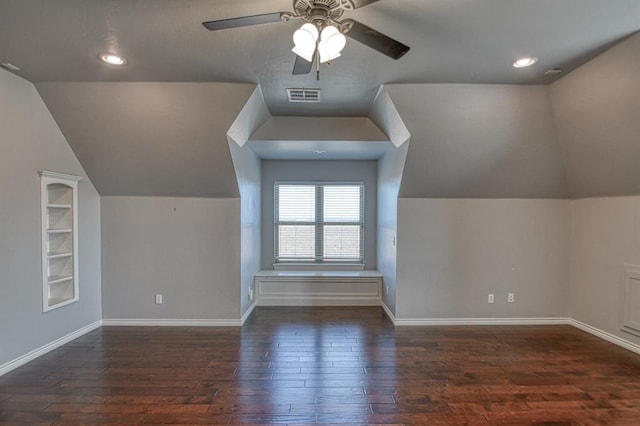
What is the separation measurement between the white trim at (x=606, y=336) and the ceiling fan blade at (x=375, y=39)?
160 inches

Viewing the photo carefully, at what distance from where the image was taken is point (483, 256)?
4.26 meters

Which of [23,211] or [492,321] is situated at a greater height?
[23,211]

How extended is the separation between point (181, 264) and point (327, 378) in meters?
2.49

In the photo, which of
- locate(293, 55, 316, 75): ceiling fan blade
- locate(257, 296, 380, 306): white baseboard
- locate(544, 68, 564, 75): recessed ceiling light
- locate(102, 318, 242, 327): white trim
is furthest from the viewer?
locate(257, 296, 380, 306): white baseboard

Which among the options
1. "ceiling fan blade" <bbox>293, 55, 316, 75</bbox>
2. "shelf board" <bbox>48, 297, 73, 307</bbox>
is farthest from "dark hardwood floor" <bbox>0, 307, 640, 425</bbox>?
"ceiling fan blade" <bbox>293, 55, 316, 75</bbox>

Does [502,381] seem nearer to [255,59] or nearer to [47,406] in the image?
[255,59]

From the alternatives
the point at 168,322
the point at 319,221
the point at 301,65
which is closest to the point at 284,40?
the point at 301,65

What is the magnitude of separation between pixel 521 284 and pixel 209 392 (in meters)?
4.05

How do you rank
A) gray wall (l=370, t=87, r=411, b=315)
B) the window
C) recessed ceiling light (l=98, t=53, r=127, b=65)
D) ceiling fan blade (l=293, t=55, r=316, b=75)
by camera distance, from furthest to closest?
the window
gray wall (l=370, t=87, r=411, b=315)
recessed ceiling light (l=98, t=53, r=127, b=65)
ceiling fan blade (l=293, t=55, r=316, b=75)

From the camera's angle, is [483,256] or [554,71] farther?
[483,256]

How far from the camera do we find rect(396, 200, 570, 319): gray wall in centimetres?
424

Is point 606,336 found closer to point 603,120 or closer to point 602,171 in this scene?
point 602,171

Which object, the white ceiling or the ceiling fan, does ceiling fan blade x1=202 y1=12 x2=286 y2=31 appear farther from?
the white ceiling

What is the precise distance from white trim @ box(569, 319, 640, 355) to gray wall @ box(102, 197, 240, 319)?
14.7ft
